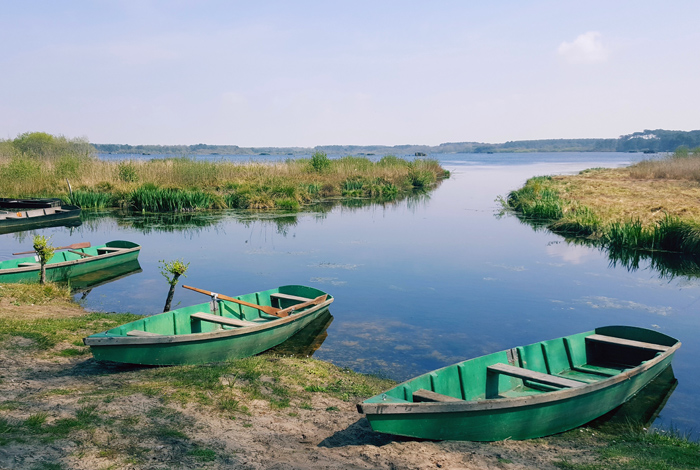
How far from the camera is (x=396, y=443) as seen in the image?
208 inches

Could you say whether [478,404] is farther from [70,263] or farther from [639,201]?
[639,201]

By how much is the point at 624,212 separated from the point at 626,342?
17120 mm

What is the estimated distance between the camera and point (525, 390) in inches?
279

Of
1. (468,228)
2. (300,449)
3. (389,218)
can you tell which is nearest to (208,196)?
(389,218)

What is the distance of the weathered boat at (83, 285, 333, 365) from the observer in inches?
277

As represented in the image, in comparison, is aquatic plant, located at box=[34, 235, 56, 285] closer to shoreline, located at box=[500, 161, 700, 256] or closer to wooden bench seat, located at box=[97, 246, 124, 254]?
wooden bench seat, located at box=[97, 246, 124, 254]

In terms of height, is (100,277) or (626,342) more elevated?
(100,277)

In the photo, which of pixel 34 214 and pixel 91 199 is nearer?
pixel 34 214

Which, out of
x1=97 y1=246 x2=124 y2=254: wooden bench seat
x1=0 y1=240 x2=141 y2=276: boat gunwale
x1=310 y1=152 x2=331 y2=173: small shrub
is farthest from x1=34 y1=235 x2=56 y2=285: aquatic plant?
x1=310 y1=152 x2=331 y2=173: small shrub

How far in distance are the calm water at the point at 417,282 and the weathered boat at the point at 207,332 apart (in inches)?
31.2

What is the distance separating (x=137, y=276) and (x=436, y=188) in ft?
111

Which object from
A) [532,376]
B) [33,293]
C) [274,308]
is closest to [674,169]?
[274,308]

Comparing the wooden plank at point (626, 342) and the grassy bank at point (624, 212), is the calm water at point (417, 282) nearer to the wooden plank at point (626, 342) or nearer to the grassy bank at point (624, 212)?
the wooden plank at point (626, 342)

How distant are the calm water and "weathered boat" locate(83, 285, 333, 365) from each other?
0.79 meters
